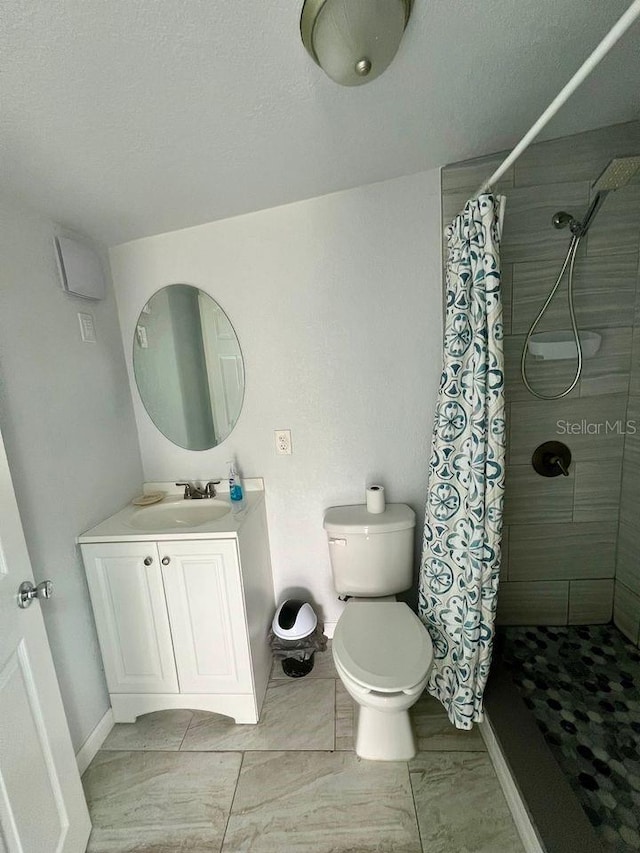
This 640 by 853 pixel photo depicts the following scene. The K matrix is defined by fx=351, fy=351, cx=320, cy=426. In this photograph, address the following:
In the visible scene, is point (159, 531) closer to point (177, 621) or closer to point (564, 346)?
point (177, 621)

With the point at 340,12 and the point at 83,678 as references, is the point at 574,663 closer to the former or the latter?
the point at 83,678

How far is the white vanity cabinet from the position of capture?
4.52 feet

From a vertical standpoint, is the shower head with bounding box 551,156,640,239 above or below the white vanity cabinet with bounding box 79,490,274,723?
above

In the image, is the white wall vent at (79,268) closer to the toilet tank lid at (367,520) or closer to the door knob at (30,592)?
the door knob at (30,592)

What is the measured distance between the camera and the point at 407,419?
173 cm

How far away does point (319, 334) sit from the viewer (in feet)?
5.55

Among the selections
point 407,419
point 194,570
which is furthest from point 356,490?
point 194,570

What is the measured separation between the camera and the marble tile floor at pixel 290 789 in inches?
43.5

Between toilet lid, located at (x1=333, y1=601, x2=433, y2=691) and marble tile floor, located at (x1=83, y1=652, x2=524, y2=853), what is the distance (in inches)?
16.5

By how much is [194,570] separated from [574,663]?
5.53 ft

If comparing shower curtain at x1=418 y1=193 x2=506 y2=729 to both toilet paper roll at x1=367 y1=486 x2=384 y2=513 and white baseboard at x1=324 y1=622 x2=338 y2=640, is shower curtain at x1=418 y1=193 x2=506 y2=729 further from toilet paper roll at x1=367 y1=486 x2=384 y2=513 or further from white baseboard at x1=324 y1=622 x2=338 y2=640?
white baseboard at x1=324 y1=622 x2=338 y2=640

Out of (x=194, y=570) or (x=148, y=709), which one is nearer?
(x=194, y=570)

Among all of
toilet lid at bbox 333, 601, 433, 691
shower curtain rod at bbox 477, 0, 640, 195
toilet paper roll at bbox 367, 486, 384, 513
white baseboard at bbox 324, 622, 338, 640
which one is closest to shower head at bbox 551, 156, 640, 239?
shower curtain rod at bbox 477, 0, 640, 195
